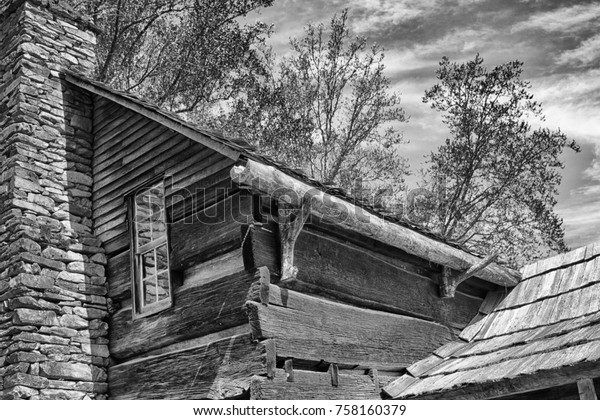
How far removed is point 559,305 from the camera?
782 cm

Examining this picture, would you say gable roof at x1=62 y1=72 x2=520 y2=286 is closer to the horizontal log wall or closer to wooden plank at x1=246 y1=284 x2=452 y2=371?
A: the horizontal log wall

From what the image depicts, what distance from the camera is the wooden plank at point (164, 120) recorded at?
6699 mm

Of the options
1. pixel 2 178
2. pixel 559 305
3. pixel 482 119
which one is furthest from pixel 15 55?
pixel 482 119

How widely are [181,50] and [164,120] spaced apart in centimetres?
936

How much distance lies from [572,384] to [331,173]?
12986 millimetres

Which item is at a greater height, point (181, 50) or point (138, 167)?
point (181, 50)

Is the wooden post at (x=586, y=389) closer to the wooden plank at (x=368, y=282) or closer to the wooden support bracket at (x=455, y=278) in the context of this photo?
the wooden plank at (x=368, y=282)

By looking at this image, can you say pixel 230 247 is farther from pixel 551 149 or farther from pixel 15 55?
pixel 551 149

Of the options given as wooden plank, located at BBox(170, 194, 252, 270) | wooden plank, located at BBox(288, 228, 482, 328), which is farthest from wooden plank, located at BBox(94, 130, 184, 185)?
wooden plank, located at BBox(288, 228, 482, 328)

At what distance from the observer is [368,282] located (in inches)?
309

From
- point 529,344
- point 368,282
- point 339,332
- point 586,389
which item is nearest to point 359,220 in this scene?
point 368,282

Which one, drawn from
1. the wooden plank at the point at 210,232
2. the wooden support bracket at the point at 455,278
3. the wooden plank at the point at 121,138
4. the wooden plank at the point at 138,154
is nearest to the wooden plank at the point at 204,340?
the wooden plank at the point at 210,232

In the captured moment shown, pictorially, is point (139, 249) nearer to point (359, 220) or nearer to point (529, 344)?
point (359, 220)

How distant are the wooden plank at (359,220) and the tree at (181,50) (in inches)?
385
